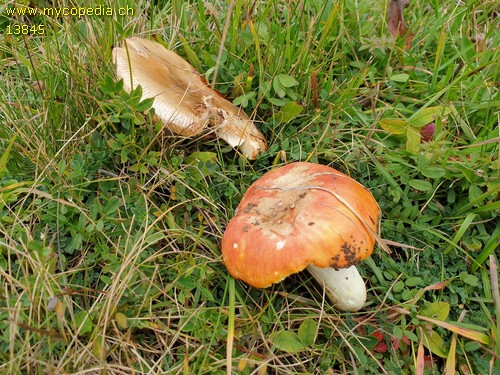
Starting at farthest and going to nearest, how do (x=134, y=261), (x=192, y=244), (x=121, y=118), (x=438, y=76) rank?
(x=438, y=76), (x=121, y=118), (x=192, y=244), (x=134, y=261)

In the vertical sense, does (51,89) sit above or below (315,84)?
below

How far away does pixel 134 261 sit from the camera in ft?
6.17

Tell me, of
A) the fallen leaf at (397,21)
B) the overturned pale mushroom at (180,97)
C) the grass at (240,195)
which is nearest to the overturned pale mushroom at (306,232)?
the grass at (240,195)

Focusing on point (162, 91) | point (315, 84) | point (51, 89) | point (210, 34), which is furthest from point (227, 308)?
point (210, 34)

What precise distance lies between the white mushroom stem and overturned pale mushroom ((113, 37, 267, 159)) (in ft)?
2.43

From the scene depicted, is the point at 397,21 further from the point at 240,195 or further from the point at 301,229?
the point at 301,229

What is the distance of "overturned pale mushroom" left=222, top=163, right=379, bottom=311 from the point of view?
1.69 metres

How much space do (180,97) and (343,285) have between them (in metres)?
1.21

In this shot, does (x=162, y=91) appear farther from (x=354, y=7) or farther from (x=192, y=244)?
(x=354, y=7)

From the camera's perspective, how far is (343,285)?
196cm

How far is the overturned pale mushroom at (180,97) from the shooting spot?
2211 millimetres

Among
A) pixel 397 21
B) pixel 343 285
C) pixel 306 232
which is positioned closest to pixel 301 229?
pixel 306 232

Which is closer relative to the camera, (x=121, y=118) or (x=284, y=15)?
(x=121, y=118)

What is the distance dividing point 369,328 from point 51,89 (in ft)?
6.40
